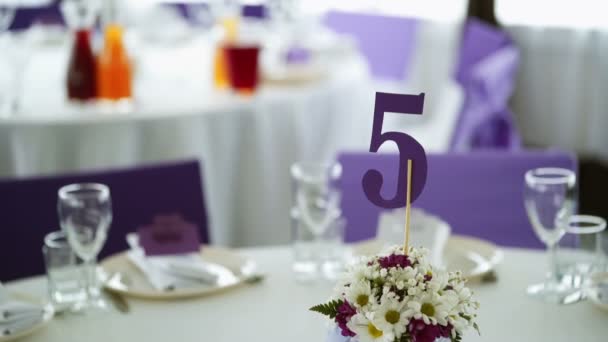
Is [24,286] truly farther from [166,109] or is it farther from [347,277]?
[166,109]

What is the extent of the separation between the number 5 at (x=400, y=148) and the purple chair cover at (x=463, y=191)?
1095mm

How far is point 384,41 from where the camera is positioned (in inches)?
226

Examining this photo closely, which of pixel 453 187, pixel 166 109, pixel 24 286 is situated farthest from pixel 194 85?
pixel 24 286

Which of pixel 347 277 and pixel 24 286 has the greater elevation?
pixel 347 277

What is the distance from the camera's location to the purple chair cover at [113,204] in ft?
7.59

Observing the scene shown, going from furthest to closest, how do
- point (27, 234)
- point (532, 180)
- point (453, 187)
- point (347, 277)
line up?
1. point (453, 187)
2. point (27, 234)
3. point (532, 180)
4. point (347, 277)

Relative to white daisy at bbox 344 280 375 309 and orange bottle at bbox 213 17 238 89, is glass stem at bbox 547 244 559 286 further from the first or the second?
orange bottle at bbox 213 17 238 89

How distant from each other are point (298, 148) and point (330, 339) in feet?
7.80

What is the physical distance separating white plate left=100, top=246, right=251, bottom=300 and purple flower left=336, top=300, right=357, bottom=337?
0.60 metres

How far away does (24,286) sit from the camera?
1.99 m

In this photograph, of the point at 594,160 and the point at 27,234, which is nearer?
the point at 27,234

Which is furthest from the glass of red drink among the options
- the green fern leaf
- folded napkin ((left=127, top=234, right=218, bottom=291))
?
the green fern leaf

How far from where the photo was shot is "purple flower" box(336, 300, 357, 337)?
134 cm

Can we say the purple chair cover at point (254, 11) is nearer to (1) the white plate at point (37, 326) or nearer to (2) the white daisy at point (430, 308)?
(1) the white plate at point (37, 326)
